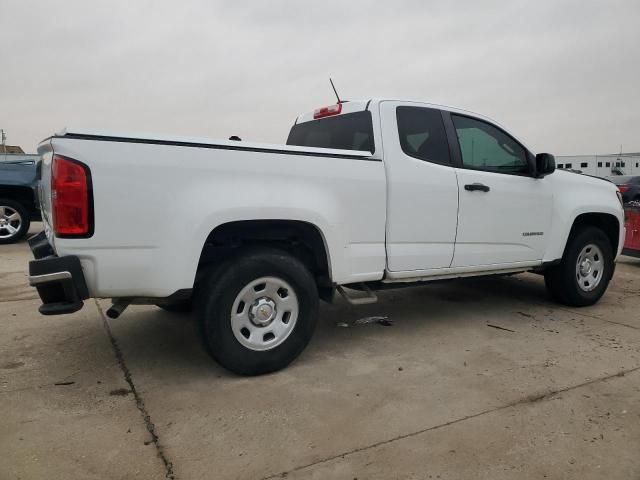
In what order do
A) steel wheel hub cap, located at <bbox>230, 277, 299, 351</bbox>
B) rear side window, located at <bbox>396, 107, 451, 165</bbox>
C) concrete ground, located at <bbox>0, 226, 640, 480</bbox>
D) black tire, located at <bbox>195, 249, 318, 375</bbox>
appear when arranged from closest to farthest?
concrete ground, located at <bbox>0, 226, 640, 480</bbox> < black tire, located at <bbox>195, 249, 318, 375</bbox> < steel wheel hub cap, located at <bbox>230, 277, 299, 351</bbox> < rear side window, located at <bbox>396, 107, 451, 165</bbox>

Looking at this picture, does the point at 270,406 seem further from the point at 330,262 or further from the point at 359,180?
the point at 359,180

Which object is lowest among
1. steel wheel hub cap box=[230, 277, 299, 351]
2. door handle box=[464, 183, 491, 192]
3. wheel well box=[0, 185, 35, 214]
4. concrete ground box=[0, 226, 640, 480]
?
concrete ground box=[0, 226, 640, 480]

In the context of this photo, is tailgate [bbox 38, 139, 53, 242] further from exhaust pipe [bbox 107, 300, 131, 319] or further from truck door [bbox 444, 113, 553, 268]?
truck door [bbox 444, 113, 553, 268]

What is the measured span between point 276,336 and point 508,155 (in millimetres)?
2815

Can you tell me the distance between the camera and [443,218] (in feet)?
13.0

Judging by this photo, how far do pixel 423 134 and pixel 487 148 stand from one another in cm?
80

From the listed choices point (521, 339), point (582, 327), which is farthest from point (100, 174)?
point (582, 327)

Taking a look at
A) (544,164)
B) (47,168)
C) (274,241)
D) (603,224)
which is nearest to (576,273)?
(603,224)

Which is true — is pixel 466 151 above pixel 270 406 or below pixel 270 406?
above

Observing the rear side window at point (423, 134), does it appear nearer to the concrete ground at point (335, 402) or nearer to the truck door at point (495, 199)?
the truck door at point (495, 199)

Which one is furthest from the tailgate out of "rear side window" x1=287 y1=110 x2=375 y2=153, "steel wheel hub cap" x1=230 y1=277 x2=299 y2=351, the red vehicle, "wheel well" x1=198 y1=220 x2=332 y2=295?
the red vehicle

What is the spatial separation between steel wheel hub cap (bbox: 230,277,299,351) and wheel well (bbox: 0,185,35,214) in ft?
24.7

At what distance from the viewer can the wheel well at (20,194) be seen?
884 centimetres

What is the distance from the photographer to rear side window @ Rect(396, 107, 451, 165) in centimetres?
391
